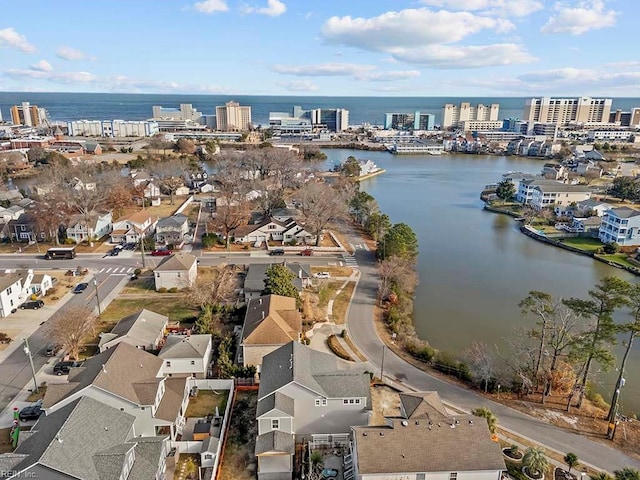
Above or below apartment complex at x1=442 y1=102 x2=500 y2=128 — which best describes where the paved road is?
below

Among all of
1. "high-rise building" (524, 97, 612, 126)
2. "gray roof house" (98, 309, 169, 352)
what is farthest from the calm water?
"high-rise building" (524, 97, 612, 126)

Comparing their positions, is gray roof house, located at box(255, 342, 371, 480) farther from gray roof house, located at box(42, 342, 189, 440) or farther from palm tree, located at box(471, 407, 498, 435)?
palm tree, located at box(471, 407, 498, 435)

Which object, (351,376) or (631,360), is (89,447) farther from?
(631,360)

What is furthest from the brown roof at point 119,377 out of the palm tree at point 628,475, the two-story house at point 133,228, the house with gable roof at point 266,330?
the two-story house at point 133,228

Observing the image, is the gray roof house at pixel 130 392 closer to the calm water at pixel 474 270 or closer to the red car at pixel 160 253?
the calm water at pixel 474 270

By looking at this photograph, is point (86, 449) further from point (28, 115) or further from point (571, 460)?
point (28, 115)

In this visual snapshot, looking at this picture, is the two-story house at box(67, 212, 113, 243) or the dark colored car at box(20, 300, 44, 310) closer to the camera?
the dark colored car at box(20, 300, 44, 310)

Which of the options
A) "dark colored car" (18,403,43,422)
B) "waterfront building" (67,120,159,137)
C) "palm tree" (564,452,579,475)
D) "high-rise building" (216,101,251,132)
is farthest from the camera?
"high-rise building" (216,101,251,132)
